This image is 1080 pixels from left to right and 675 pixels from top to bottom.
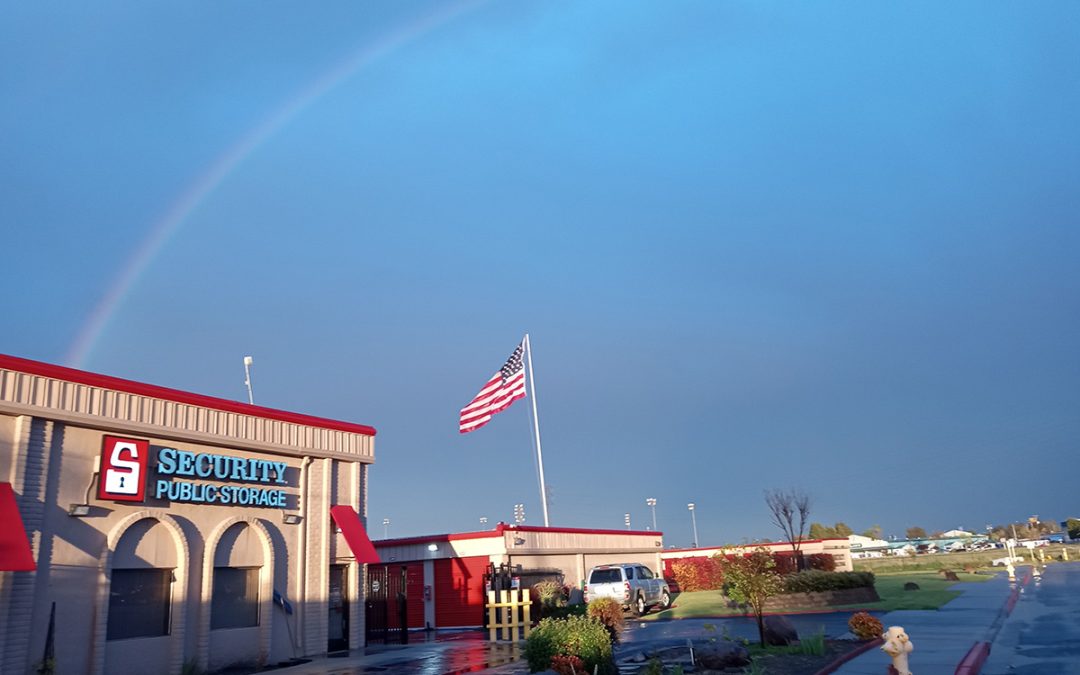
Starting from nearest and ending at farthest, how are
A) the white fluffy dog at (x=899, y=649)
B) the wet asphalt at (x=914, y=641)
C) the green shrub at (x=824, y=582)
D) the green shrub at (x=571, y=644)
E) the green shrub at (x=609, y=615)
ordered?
the white fluffy dog at (x=899, y=649)
the green shrub at (x=571, y=644)
the wet asphalt at (x=914, y=641)
the green shrub at (x=609, y=615)
the green shrub at (x=824, y=582)

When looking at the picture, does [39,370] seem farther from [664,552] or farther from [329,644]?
[664,552]

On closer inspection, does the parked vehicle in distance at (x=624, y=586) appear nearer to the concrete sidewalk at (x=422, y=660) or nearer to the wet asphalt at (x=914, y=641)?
the wet asphalt at (x=914, y=641)

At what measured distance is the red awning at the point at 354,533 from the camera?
2409 cm

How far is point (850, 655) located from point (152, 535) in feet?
51.4

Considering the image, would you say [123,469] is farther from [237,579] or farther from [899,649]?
[899,649]

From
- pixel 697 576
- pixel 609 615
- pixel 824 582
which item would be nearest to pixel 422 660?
pixel 609 615

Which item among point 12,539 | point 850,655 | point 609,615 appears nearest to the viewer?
point 12,539

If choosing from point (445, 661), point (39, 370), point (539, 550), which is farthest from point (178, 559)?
point (539, 550)

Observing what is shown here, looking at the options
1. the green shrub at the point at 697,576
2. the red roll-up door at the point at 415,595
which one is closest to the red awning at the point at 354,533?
the red roll-up door at the point at 415,595

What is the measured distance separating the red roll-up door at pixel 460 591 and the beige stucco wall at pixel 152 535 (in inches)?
377

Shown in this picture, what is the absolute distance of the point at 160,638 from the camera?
18719 mm

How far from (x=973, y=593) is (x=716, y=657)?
78.7 feet

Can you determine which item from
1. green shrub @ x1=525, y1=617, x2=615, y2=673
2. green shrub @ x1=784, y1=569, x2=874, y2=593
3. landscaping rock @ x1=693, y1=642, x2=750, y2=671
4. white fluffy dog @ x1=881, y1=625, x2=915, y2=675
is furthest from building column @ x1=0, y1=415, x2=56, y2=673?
green shrub @ x1=784, y1=569, x2=874, y2=593

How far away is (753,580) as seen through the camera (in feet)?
61.4
